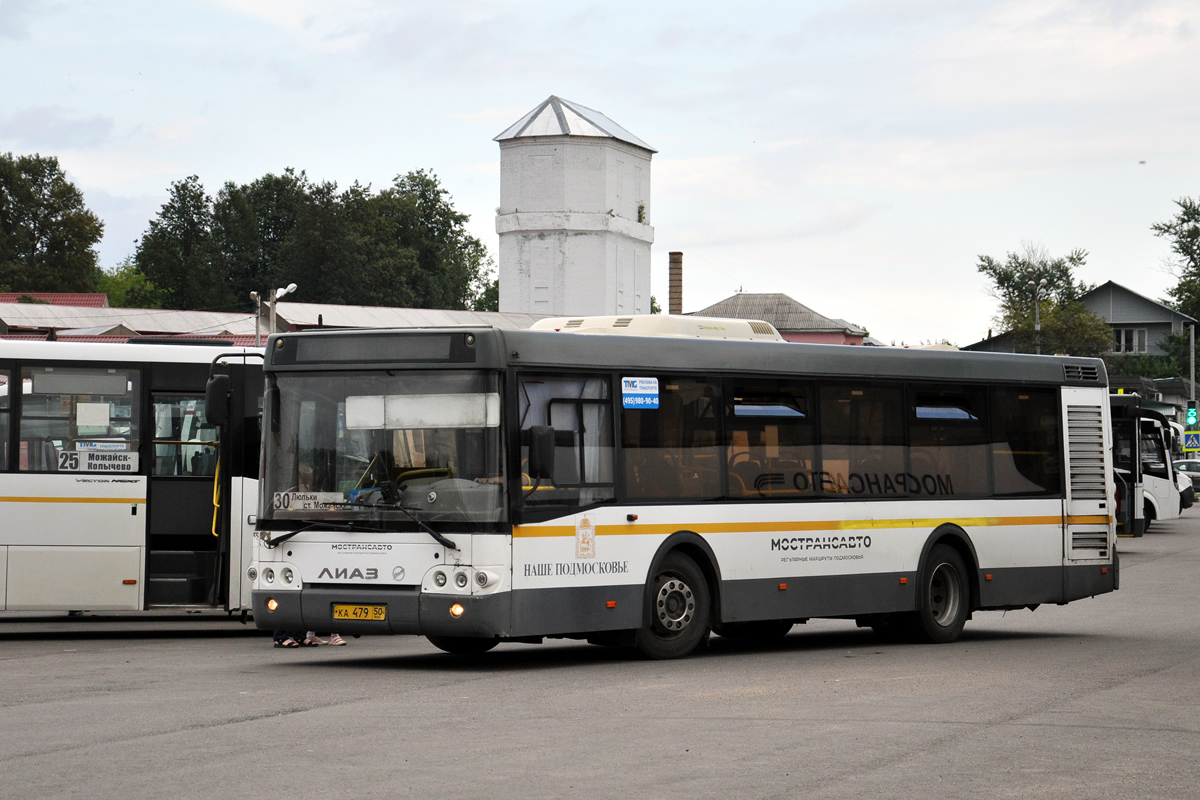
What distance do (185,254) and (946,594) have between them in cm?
10879

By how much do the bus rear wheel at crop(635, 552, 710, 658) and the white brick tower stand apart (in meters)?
82.5

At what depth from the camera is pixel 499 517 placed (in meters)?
13.0

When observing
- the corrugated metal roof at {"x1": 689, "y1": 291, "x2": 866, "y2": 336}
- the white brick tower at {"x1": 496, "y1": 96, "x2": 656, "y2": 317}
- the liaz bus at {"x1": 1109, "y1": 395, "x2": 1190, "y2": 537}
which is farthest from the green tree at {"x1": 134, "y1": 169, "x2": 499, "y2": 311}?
the liaz bus at {"x1": 1109, "y1": 395, "x2": 1190, "y2": 537}

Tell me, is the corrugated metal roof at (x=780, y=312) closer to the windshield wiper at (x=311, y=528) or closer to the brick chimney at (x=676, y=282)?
the brick chimney at (x=676, y=282)

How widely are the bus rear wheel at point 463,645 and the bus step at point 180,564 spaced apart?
3.26 metres

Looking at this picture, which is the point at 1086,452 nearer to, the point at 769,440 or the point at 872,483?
the point at 872,483

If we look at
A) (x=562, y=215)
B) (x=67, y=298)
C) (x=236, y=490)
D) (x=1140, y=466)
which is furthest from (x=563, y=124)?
(x=236, y=490)

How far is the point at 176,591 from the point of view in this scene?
16859mm

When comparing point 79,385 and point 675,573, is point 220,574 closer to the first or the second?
point 79,385

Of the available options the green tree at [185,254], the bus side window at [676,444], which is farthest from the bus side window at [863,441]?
the green tree at [185,254]

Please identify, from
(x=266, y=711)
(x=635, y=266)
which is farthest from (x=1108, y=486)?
(x=635, y=266)

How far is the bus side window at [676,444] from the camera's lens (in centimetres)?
1402

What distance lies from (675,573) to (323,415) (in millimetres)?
3269

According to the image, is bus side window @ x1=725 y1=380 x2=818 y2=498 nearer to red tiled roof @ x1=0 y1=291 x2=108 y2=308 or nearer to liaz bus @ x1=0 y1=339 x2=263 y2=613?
liaz bus @ x1=0 y1=339 x2=263 y2=613
